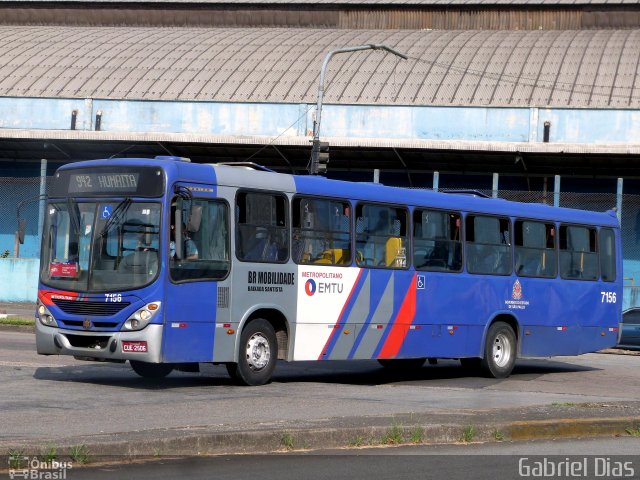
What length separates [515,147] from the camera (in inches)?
1439

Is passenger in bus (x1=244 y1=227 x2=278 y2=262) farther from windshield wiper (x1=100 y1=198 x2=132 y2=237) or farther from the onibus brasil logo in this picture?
the onibus brasil logo

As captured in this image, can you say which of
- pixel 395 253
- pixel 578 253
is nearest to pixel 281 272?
pixel 395 253

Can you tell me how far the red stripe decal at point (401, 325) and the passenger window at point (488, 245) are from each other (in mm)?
1567

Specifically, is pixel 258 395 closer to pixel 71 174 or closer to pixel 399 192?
pixel 71 174

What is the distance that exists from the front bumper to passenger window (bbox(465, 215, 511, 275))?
6.83 metres

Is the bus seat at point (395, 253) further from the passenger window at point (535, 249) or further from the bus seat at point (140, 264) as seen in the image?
the bus seat at point (140, 264)

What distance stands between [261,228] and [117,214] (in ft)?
6.79

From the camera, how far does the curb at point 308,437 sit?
31.3 feet

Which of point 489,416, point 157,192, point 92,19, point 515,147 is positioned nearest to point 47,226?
point 157,192

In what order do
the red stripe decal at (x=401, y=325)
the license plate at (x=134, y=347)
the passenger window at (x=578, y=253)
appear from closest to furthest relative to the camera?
1. the license plate at (x=134, y=347)
2. the red stripe decal at (x=401, y=325)
3. the passenger window at (x=578, y=253)

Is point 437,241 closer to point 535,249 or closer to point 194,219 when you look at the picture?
point 535,249

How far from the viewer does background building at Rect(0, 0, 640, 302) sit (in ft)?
124

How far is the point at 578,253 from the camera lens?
22.6 metres

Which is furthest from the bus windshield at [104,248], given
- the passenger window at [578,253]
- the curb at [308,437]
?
the passenger window at [578,253]
